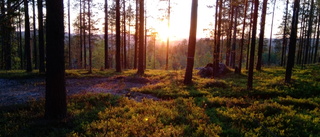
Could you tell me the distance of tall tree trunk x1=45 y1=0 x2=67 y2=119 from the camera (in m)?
6.06

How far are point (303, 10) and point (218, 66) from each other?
27.6 m

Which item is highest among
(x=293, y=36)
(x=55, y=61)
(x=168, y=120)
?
(x=293, y=36)

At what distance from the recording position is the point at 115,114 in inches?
282

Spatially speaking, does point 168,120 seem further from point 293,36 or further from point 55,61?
point 293,36

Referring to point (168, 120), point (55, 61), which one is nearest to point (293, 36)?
point (168, 120)

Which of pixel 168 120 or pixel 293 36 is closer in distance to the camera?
Result: pixel 168 120

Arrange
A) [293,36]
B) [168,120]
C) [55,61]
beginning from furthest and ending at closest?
1. [293,36]
2. [168,120]
3. [55,61]

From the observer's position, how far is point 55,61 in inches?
244

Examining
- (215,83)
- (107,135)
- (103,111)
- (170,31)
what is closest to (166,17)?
(170,31)

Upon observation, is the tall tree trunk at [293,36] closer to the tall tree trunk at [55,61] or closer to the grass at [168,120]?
the grass at [168,120]

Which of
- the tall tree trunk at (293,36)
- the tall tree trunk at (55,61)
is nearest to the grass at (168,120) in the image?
the tall tree trunk at (55,61)

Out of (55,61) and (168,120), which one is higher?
(55,61)

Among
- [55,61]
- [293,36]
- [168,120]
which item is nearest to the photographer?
[55,61]

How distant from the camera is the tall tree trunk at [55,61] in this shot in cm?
606
